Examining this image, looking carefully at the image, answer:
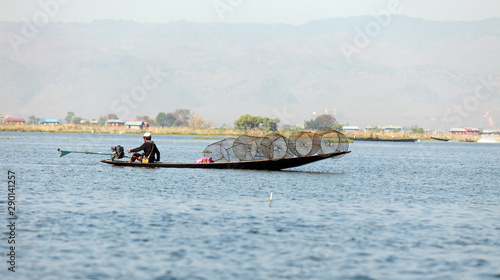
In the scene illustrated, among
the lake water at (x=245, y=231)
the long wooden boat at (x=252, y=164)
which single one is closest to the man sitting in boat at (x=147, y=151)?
the long wooden boat at (x=252, y=164)

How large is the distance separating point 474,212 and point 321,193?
7.63m

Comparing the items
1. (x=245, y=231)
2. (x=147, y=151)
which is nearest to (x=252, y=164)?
(x=147, y=151)

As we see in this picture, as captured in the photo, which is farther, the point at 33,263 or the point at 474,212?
the point at 474,212

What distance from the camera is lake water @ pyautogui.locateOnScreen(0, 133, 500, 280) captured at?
14961 millimetres

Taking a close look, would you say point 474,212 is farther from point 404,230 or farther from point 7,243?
point 7,243

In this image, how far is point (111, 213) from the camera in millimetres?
22594

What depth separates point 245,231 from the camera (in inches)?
768

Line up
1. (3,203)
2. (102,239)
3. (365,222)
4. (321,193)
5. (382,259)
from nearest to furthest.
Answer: (382,259), (102,239), (365,222), (3,203), (321,193)

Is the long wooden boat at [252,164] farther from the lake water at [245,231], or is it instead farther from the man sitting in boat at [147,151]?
the lake water at [245,231]

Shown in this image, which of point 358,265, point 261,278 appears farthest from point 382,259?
point 261,278

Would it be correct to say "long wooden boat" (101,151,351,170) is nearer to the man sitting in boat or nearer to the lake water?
the man sitting in boat

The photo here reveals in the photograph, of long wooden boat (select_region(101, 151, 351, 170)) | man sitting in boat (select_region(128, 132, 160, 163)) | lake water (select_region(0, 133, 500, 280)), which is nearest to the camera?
lake water (select_region(0, 133, 500, 280))

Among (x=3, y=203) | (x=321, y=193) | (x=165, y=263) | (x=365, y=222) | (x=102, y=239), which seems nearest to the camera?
(x=165, y=263)

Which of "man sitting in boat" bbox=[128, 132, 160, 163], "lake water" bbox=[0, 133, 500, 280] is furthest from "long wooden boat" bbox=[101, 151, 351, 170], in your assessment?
"lake water" bbox=[0, 133, 500, 280]
